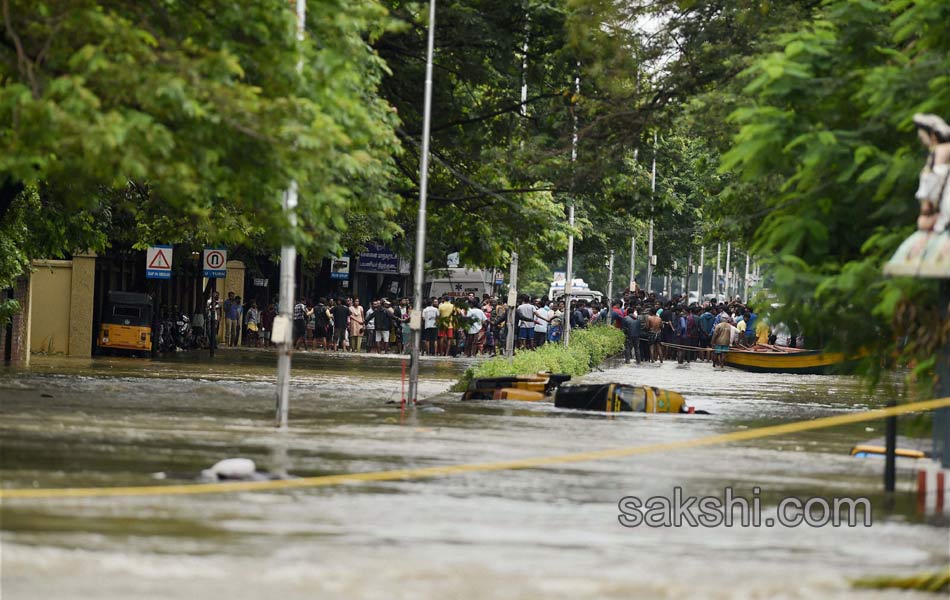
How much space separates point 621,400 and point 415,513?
14.4 metres

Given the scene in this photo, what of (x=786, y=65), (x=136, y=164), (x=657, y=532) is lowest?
(x=657, y=532)

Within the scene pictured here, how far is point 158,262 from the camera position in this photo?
40281mm

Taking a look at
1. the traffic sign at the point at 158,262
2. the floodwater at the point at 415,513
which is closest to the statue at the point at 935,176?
the floodwater at the point at 415,513

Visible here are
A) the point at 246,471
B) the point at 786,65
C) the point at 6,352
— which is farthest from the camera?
the point at 6,352

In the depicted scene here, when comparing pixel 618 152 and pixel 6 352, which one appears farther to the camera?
pixel 6 352

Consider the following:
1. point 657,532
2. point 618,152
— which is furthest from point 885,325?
point 618,152

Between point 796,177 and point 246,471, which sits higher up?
point 796,177

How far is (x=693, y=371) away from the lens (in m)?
47.6

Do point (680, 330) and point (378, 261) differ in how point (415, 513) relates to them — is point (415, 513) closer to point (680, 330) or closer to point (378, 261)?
point (680, 330)

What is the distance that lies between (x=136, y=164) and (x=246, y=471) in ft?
10.8

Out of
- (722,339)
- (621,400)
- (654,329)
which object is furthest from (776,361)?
(621,400)

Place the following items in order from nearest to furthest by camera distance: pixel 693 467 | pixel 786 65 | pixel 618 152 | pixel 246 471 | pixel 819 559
→ pixel 819 559
pixel 246 471
pixel 693 467
pixel 786 65
pixel 618 152

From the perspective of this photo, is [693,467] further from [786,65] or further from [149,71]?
[149,71]

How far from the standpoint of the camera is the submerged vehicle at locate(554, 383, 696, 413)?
2678 centimetres
